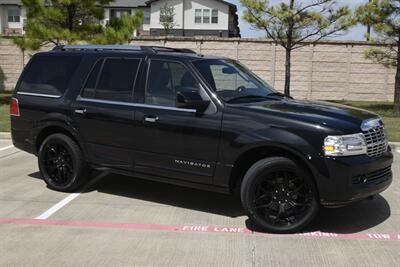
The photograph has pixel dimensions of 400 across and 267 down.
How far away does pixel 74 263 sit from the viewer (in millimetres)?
4516

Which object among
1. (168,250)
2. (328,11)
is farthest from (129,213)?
(328,11)

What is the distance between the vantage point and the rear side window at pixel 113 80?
245 inches

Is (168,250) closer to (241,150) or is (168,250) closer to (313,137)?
(241,150)

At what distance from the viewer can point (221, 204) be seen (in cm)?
645

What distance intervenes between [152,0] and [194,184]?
5376 cm

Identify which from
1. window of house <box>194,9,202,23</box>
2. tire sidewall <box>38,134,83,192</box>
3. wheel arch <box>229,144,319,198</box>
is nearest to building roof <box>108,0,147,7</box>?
window of house <box>194,9,202,23</box>

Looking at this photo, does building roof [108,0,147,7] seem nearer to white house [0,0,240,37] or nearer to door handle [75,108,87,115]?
white house [0,0,240,37]

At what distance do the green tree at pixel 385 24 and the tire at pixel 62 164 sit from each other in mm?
13101

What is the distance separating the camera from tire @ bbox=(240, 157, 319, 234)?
522cm

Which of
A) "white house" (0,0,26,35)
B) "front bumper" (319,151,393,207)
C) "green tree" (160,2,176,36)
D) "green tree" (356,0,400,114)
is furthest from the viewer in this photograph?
"white house" (0,0,26,35)

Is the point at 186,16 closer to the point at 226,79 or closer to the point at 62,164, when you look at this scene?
the point at 62,164

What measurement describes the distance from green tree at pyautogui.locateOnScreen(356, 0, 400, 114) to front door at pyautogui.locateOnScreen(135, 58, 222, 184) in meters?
13.0

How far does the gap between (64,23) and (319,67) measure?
10.6 m

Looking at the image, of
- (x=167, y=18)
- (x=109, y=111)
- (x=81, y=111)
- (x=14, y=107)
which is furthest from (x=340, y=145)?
(x=167, y=18)
